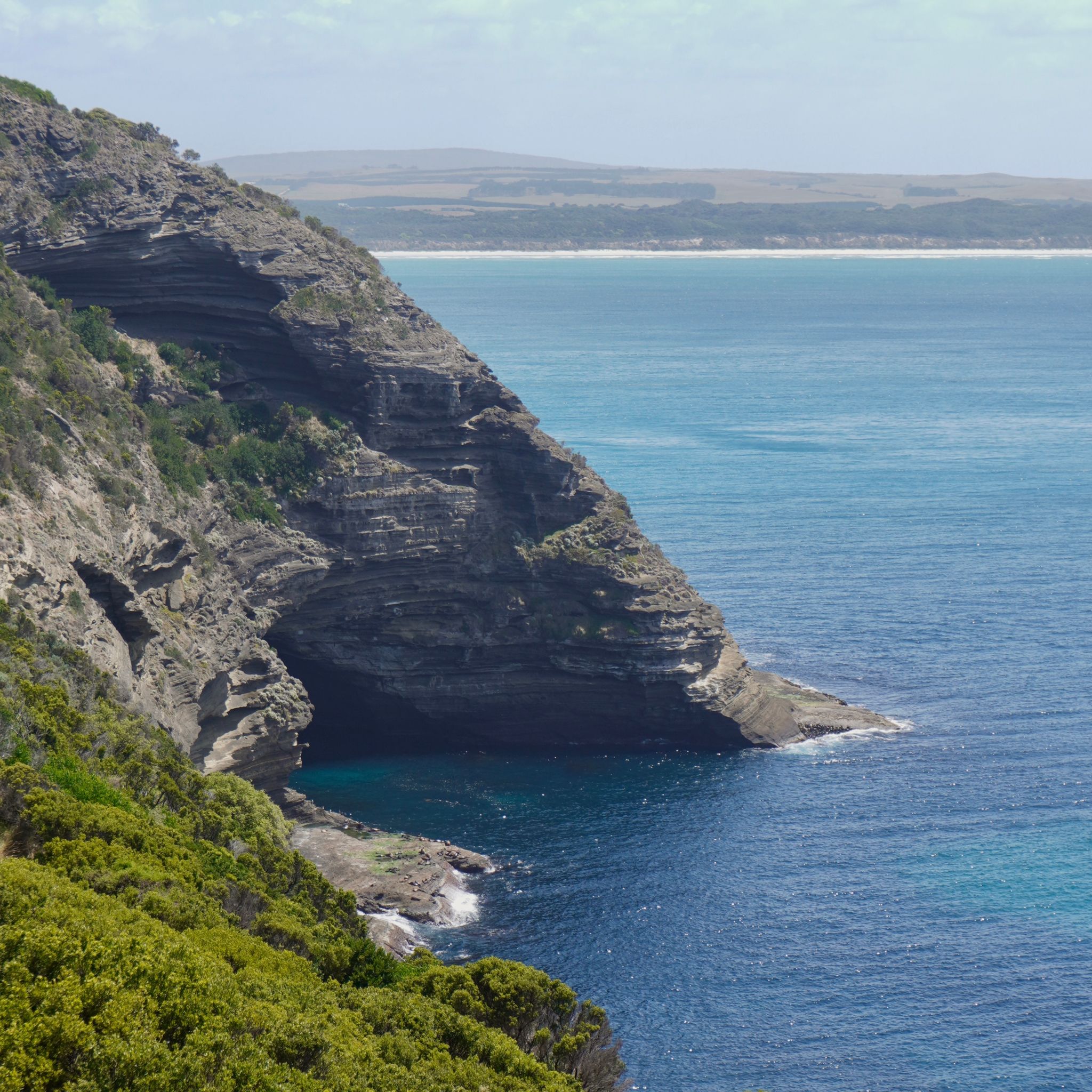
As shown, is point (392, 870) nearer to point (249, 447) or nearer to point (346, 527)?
point (346, 527)

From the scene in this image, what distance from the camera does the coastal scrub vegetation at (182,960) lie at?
1151 inches

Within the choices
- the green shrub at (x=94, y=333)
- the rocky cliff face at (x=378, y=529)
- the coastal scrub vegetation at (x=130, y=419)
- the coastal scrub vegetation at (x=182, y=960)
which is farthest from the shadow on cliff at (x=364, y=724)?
the coastal scrub vegetation at (x=182, y=960)

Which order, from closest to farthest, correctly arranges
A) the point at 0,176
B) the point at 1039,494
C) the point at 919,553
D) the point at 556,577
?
the point at 0,176
the point at 556,577
the point at 919,553
the point at 1039,494

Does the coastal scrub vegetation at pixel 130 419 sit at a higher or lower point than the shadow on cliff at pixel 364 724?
higher

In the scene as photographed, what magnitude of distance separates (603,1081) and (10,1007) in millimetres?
21566

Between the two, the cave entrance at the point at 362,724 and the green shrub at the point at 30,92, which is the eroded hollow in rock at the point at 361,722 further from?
the green shrub at the point at 30,92

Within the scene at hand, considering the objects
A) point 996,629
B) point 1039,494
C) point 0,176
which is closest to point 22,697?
point 0,176

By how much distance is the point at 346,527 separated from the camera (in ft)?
287

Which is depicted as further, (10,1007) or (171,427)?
(171,427)

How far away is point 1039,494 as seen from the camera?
14388 cm

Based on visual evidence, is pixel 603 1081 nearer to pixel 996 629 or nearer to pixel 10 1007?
pixel 10 1007

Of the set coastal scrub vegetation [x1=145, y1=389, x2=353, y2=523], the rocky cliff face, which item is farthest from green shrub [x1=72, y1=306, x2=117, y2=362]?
coastal scrub vegetation [x1=145, y1=389, x2=353, y2=523]

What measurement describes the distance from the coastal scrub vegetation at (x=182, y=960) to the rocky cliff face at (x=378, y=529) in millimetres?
21826

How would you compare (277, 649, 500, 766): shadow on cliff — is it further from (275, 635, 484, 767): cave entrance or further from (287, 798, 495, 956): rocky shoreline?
(287, 798, 495, 956): rocky shoreline
